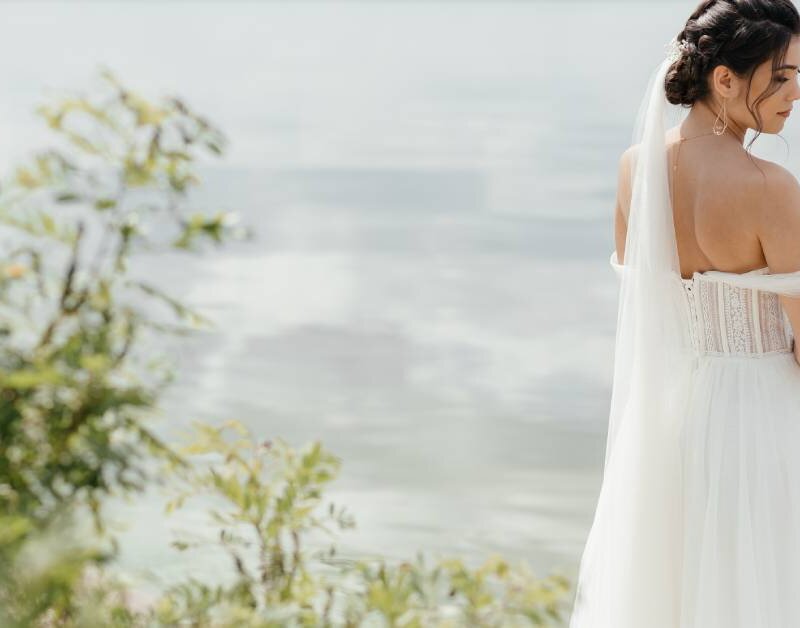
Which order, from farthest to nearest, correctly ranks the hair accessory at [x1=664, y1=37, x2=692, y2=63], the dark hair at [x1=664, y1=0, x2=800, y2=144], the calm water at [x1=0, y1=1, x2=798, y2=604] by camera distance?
1. the calm water at [x1=0, y1=1, x2=798, y2=604]
2. the hair accessory at [x1=664, y1=37, x2=692, y2=63]
3. the dark hair at [x1=664, y1=0, x2=800, y2=144]

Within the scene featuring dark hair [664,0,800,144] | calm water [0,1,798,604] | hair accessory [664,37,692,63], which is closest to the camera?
dark hair [664,0,800,144]

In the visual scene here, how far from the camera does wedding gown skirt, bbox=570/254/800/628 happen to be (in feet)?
7.07

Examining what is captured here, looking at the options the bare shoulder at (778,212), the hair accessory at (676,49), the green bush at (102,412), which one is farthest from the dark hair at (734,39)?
the green bush at (102,412)

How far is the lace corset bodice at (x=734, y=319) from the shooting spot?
2.16 meters

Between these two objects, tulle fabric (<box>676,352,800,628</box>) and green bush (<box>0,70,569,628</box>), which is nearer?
green bush (<box>0,70,569,628</box>)

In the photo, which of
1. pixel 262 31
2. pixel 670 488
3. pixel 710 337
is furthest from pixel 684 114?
pixel 262 31

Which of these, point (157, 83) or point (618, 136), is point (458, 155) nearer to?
point (618, 136)

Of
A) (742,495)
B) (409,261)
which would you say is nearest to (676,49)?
(742,495)

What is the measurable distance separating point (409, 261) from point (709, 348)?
4845mm

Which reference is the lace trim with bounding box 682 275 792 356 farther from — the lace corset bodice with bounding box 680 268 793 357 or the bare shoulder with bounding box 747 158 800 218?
the bare shoulder with bounding box 747 158 800 218

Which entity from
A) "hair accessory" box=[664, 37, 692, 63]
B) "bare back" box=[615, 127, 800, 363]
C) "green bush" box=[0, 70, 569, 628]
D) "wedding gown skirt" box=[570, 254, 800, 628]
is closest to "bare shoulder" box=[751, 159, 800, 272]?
"bare back" box=[615, 127, 800, 363]

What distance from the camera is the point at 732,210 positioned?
2039 mm

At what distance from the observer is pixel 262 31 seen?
51.8 ft

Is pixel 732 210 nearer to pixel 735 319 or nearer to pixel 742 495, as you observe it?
pixel 735 319
